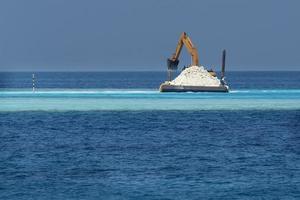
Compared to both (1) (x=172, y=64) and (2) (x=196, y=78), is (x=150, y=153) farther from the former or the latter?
(1) (x=172, y=64)

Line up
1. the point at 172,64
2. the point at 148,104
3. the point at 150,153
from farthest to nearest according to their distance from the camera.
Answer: the point at 172,64, the point at 148,104, the point at 150,153

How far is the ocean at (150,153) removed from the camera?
40.0 m

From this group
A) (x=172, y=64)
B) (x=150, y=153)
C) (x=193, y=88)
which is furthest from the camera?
(x=172, y=64)

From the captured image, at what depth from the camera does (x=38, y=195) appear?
38781 millimetres

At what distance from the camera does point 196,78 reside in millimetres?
128250

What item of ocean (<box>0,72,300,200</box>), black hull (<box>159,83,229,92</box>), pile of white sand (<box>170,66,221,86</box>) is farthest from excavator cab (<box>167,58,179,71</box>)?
ocean (<box>0,72,300,200</box>)

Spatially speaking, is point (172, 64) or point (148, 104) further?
point (172, 64)

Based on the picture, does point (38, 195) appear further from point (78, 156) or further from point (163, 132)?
point (163, 132)

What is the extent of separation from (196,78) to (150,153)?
77.0 meters

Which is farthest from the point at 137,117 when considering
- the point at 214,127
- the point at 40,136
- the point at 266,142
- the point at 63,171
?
the point at 63,171

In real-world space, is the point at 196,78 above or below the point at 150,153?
above

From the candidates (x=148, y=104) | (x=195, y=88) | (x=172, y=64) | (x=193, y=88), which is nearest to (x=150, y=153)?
(x=148, y=104)

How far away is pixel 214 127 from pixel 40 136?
44.3ft

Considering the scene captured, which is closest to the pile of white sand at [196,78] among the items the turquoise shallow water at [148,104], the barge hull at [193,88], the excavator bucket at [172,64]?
the barge hull at [193,88]
